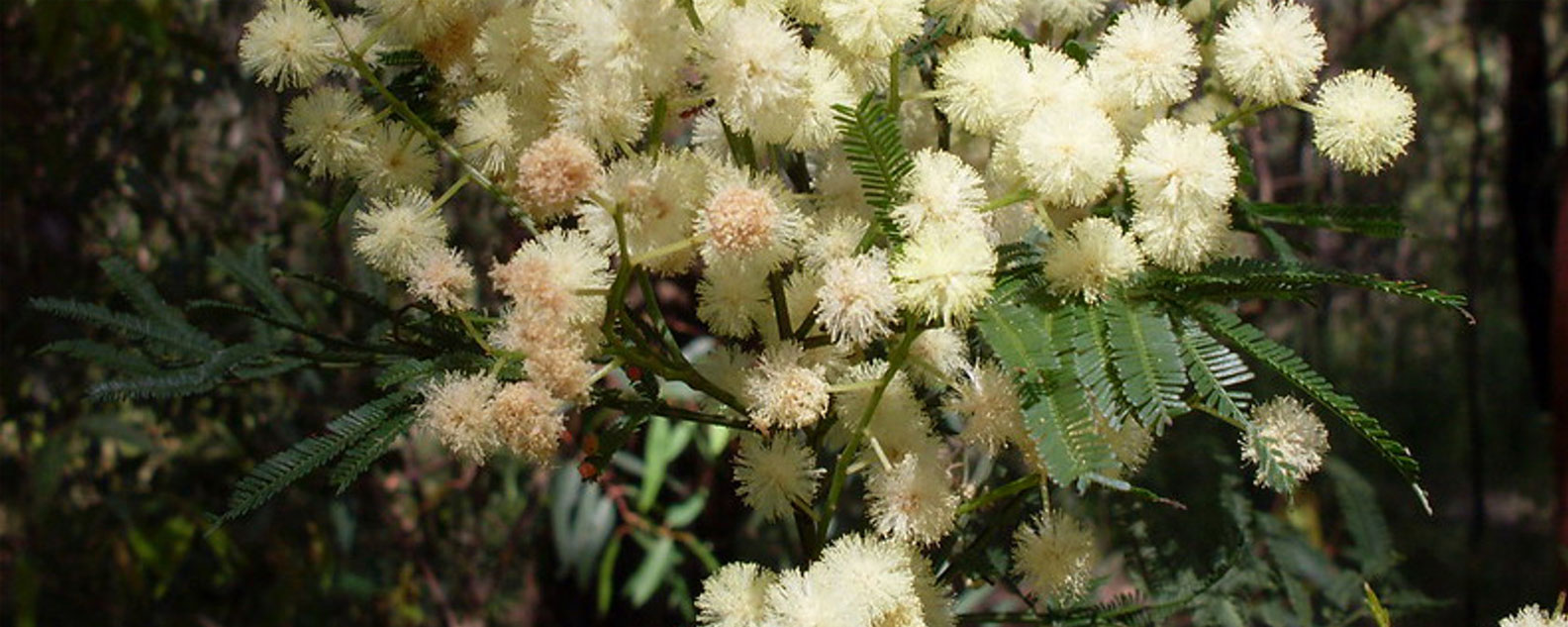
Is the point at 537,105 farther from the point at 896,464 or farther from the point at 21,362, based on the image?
the point at 21,362

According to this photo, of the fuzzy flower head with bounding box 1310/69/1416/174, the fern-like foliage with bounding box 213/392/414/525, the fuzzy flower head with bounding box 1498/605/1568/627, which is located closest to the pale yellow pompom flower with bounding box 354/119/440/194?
the fern-like foliage with bounding box 213/392/414/525

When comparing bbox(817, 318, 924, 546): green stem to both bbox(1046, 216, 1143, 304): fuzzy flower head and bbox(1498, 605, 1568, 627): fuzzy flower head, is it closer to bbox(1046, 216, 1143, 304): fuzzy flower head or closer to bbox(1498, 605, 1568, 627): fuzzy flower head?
bbox(1046, 216, 1143, 304): fuzzy flower head

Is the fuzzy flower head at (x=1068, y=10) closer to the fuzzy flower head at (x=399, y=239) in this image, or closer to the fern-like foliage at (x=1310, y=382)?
the fern-like foliage at (x=1310, y=382)

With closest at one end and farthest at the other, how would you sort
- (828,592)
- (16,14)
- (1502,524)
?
1. (828,592)
2. (16,14)
3. (1502,524)

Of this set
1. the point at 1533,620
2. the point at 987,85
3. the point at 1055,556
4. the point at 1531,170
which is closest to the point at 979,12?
the point at 987,85

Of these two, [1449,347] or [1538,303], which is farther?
[1449,347]

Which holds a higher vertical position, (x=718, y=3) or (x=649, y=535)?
(x=718, y=3)

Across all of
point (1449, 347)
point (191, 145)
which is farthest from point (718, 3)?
point (1449, 347)
